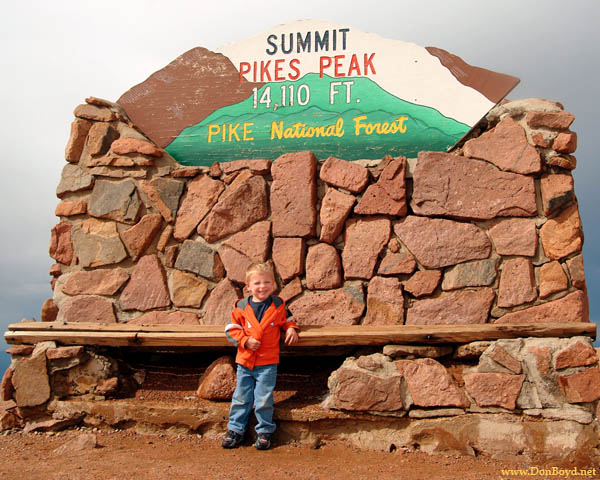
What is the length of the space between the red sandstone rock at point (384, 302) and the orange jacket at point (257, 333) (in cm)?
59

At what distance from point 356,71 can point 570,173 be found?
1.69 metres

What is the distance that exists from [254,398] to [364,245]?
1272mm

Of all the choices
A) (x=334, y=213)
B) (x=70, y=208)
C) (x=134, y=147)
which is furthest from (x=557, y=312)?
(x=70, y=208)

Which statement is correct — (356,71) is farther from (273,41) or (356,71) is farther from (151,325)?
(151,325)

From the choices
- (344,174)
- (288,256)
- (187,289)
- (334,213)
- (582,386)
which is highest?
(344,174)

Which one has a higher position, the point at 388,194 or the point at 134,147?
the point at 134,147

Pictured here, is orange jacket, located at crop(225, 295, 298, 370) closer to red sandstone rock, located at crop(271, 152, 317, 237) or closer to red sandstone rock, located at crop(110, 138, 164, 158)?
red sandstone rock, located at crop(271, 152, 317, 237)

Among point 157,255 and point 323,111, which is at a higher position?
point 323,111

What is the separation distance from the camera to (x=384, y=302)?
3.54m

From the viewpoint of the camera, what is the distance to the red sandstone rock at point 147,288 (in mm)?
3885

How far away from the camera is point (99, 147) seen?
163 inches

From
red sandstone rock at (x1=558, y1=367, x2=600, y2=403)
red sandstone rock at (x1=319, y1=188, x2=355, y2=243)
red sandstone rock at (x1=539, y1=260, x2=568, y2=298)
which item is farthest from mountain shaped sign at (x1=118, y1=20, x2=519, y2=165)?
red sandstone rock at (x1=558, y1=367, x2=600, y2=403)

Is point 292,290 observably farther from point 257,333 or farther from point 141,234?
point 141,234

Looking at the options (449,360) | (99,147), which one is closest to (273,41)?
(99,147)
